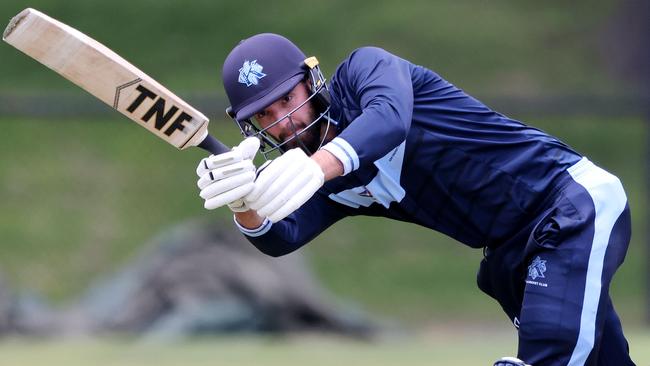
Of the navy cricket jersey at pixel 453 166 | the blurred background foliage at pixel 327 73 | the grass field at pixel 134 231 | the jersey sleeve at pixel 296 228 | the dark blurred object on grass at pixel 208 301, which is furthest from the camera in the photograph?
the blurred background foliage at pixel 327 73

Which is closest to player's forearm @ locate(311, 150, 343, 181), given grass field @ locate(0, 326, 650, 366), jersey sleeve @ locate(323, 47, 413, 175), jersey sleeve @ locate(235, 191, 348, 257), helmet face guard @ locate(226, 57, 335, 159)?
jersey sleeve @ locate(323, 47, 413, 175)

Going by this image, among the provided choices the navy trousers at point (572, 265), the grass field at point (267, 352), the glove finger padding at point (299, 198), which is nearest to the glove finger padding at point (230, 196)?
the glove finger padding at point (299, 198)

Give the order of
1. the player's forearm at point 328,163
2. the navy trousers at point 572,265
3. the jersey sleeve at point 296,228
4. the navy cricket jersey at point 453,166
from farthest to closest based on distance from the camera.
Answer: the jersey sleeve at point 296,228
the navy cricket jersey at point 453,166
the navy trousers at point 572,265
the player's forearm at point 328,163

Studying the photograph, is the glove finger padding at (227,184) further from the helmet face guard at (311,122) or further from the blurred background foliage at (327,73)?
the blurred background foliage at (327,73)

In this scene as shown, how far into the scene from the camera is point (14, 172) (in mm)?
9273

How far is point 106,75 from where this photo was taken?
11.1 feet

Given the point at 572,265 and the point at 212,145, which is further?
the point at 212,145

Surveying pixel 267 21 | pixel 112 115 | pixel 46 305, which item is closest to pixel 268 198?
pixel 46 305

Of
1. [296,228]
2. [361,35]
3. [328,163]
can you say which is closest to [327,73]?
[361,35]

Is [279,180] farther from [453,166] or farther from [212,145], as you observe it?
[453,166]

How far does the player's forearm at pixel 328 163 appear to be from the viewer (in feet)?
10.5

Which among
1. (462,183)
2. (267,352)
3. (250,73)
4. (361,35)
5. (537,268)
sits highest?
(250,73)

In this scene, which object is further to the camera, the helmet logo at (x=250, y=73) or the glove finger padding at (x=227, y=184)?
the helmet logo at (x=250, y=73)

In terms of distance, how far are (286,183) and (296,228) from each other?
846 millimetres
